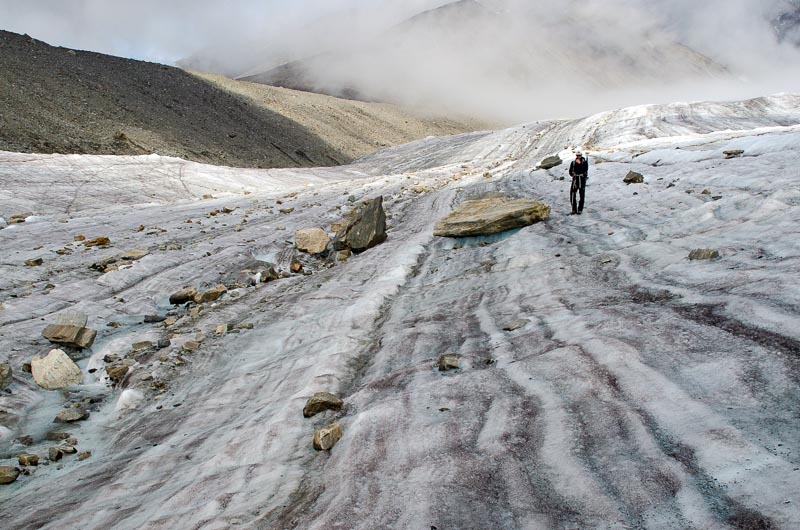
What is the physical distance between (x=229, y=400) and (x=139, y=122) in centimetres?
3475

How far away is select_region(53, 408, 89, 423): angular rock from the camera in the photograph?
247 inches

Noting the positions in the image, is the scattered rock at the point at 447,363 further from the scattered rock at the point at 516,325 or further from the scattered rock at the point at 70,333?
the scattered rock at the point at 70,333

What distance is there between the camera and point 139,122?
115 feet

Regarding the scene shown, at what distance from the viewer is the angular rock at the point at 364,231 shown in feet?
42.7

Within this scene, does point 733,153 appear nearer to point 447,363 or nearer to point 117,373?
point 447,363

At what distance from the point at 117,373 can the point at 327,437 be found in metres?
4.35

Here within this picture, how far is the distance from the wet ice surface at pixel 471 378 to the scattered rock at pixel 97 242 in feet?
2.25

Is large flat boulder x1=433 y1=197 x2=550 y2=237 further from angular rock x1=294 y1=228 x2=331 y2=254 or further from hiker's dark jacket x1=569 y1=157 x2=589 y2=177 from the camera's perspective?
angular rock x1=294 y1=228 x2=331 y2=254

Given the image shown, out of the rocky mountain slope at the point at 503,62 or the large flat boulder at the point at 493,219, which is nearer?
the large flat boulder at the point at 493,219

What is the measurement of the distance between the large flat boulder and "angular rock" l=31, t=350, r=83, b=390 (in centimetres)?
784

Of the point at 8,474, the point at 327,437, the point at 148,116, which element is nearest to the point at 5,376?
the point at 8,474

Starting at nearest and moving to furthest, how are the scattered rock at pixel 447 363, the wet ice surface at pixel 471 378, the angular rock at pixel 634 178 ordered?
the wet ice surface at pixel 471 378 < the scattered rock at pixel 447 363 < the angular rock at pixel 634 178

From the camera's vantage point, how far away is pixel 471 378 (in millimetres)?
5246

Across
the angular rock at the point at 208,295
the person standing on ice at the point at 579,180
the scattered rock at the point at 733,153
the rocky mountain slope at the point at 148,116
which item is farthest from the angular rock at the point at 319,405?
the rocky mountain slope at the point at 148,116
